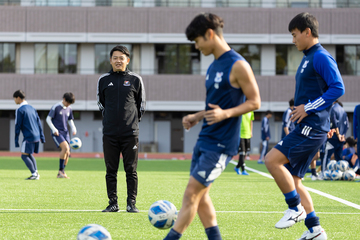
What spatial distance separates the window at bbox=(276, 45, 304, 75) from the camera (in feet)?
124

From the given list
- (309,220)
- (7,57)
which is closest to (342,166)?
(309,220)

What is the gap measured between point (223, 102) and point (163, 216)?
157 centimetres

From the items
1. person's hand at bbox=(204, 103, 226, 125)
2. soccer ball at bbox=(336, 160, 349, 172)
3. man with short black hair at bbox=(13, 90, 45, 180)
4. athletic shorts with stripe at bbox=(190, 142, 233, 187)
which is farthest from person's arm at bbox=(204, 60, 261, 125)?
soccer ball at bbox=(336, 160, 349, 172)

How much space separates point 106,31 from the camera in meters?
36.8

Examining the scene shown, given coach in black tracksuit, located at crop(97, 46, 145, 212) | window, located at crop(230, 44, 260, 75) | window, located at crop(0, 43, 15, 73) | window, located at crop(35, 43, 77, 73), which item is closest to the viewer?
coach in black tracksuit, located at crop(97, 46, 145, 212)

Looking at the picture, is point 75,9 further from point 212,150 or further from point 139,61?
point 212,150

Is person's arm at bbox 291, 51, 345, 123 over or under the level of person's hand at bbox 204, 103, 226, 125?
over

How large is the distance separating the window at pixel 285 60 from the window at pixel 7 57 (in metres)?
20.3

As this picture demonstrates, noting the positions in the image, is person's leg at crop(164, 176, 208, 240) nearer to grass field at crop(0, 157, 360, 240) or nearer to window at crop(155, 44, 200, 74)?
grass field at crop(0, 157, 360, 240)

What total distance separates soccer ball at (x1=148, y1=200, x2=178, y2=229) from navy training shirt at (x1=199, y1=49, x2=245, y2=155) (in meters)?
1.24

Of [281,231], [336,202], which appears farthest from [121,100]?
[336,202]

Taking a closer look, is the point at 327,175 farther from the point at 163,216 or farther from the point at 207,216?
the point at 207,216

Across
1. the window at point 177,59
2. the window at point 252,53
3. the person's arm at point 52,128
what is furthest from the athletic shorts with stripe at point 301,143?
the window at point 252,53

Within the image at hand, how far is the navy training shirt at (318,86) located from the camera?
5109 millimetres
